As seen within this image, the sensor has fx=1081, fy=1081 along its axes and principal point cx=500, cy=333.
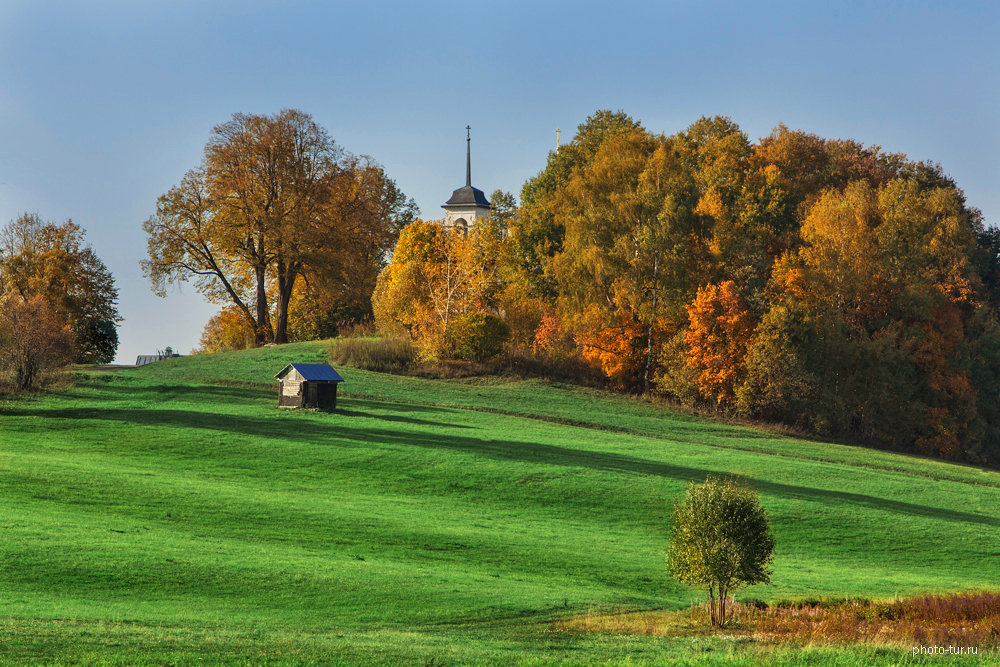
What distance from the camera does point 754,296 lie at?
2547 inches

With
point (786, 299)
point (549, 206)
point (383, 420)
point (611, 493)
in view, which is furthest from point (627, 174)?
point (611, 493)

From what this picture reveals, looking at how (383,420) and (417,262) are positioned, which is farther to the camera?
(417,262)

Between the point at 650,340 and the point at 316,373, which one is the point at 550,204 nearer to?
the point at 650,340

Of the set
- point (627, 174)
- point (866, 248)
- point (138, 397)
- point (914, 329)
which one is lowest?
point (138, 397)

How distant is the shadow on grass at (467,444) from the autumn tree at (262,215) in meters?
32.6

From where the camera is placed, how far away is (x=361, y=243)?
84.9 metres

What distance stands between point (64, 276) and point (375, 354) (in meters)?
24.7

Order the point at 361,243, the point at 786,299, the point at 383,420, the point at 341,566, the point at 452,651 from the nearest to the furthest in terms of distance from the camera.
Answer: the point at 452,651 → the point at 341,566 → the point at 383,420 → the point at 786,299 → the point at 361,243

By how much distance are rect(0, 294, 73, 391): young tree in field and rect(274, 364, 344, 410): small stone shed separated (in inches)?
409

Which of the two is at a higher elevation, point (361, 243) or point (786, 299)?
point (361, 243)

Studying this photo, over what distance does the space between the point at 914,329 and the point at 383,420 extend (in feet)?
121

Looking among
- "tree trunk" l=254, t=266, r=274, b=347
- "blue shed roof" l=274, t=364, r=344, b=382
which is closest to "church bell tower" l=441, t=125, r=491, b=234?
"tree trunk" l=254, t=266, r=274, b=347

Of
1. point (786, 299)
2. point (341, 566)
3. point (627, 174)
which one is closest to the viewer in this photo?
point (341, 566)

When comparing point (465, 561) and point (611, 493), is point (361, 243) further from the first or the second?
point (465, 561)
